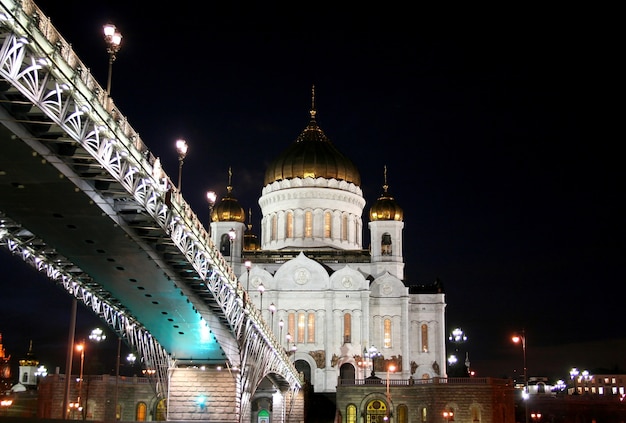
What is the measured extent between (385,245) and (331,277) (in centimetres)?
790

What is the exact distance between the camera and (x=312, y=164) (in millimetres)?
88250

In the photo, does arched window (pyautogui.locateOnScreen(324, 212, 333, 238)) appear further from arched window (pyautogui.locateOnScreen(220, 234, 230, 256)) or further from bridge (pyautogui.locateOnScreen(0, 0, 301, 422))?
bridge (pyautogui.locateOnScreen(0, 0, 301, 422))

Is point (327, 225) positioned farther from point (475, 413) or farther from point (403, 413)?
point (475, 413)

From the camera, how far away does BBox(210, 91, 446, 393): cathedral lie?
256ft

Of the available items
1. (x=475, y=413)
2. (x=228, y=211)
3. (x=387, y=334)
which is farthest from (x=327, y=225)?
(x=475, y=413)

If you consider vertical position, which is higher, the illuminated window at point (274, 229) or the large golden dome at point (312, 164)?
the large golden dome at point (312, 164)

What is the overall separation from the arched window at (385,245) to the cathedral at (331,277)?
0.10 meters

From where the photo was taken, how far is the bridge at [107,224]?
20.9 metres

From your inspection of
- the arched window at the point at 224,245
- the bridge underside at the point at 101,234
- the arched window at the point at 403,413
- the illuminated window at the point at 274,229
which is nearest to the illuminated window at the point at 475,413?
the arched window at the point at 403,413

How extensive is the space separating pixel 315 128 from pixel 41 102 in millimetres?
75626

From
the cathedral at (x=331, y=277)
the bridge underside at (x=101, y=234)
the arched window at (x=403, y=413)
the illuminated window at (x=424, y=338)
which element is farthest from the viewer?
the illuminated window at (x=424, y=338)

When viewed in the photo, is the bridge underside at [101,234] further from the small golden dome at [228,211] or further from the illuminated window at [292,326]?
the small golden dome at [228,211]

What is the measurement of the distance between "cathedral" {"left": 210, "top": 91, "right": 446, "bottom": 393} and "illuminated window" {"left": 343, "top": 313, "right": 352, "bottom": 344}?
0.31ft

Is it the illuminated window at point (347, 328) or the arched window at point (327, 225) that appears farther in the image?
the arched window at point (327, 225)
